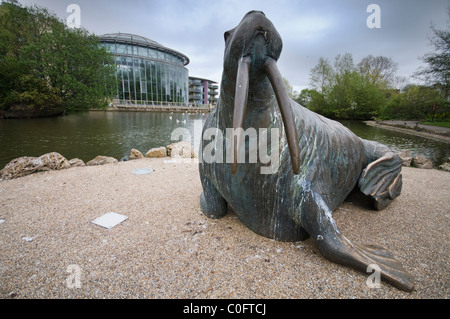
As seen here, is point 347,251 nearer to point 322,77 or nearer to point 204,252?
point 204,252

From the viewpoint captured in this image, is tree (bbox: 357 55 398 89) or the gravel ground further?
tree (bbox: 357 55 398 89)

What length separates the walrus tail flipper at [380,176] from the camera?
2.98 metres

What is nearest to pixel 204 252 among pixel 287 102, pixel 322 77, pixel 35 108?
pixel 287 102

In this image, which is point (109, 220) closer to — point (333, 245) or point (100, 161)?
point (333, 245)

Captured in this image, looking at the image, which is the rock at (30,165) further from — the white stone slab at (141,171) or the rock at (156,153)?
the rock at (156,153)

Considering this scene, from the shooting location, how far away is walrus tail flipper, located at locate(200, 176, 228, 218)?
2.75 metres

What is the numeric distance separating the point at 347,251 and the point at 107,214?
9.92 ft

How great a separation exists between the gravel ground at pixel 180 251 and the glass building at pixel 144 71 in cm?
3704

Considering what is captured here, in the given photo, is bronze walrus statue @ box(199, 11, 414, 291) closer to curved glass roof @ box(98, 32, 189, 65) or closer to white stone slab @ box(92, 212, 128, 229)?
white stone slab @ box(92, 212, 128, 229)

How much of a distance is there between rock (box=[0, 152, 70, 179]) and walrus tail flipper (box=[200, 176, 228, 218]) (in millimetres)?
4826

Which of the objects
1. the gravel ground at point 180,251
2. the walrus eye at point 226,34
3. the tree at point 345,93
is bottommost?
the gravel ground at point 180,251

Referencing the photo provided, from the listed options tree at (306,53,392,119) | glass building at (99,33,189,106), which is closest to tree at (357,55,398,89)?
tree at (306,53,392,119)

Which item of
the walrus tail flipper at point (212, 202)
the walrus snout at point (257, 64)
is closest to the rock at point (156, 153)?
the walrus tail flipper at point (212, 202)

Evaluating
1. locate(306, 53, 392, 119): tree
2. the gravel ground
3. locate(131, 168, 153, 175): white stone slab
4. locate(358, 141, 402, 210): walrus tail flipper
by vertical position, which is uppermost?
locate(306, 53, 392, 119): tree
